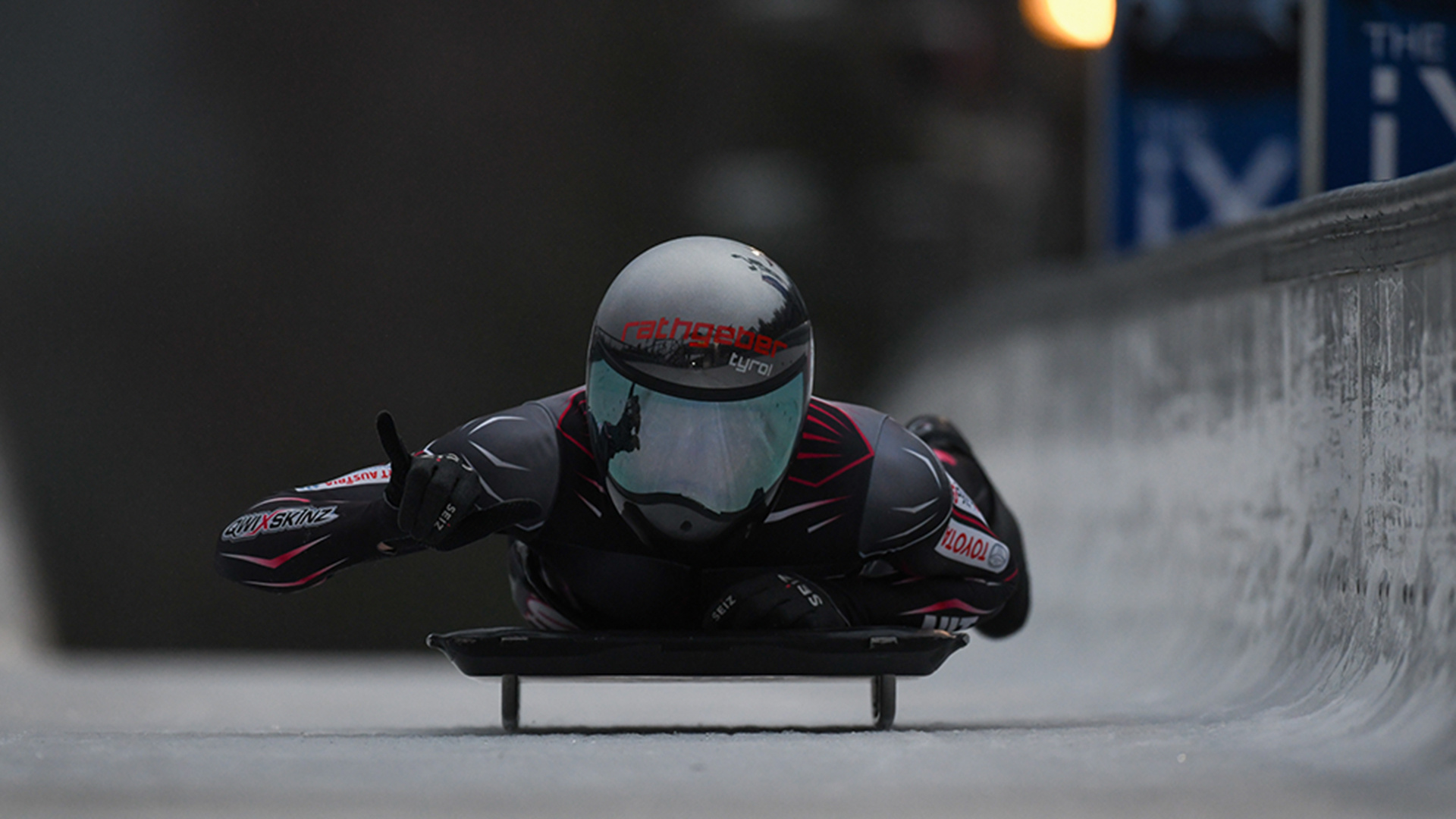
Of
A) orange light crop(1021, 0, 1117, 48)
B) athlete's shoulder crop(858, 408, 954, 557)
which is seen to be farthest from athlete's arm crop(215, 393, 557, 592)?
orange light crop(1021, 0, 1117, 48)

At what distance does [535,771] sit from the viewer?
11.4 ft

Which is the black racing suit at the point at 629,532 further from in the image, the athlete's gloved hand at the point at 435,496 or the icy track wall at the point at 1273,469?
the icy track wall at the point at 1273,469

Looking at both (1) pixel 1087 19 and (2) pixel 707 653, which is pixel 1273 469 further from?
(1) pixel 1087 19

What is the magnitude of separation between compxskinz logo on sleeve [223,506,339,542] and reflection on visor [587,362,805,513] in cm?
73

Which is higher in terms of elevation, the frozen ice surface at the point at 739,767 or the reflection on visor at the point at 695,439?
the reflection on visor at the point at 695,439

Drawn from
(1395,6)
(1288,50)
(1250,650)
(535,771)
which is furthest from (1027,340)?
(535,771)

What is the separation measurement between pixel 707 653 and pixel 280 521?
3.78 feet

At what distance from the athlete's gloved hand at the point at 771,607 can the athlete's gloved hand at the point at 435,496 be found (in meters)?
0.61

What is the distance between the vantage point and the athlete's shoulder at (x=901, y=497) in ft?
16.4

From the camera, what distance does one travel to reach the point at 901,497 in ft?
16.5

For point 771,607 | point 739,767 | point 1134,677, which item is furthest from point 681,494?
point 1134,677

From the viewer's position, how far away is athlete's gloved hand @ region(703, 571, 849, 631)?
4715 millimetres

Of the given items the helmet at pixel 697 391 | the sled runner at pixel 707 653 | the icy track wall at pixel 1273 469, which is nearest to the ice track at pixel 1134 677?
the icy track wall at pixel 1273 469

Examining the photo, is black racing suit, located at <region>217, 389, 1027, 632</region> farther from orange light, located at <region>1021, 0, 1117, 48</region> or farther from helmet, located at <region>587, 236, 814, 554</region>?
orange light, located at <region>1021, 0, 1117, 48</region>
